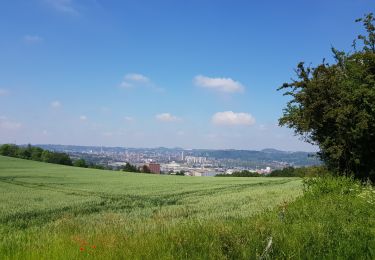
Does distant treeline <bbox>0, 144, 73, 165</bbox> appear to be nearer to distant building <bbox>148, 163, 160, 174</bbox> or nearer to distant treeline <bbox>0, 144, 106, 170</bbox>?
distant treeline <bbox>0, 144, 106, 170</bbox>

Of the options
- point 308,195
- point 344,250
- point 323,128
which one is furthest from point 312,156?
point 344,250

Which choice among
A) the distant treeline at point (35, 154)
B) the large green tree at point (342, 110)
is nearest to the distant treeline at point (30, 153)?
the distant treeline at point (35, 154)

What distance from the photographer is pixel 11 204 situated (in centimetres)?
1822

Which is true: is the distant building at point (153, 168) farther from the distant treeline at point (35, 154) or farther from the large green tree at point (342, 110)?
the large green tree at point (342, 110)

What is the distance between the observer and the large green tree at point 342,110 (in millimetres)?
25828

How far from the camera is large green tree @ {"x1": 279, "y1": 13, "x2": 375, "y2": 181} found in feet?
84.7

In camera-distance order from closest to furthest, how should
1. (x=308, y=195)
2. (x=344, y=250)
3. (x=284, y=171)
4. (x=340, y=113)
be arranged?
(x=344, y=250) → (x=308, y=195) → (x=340, y=113) → (x=284, y=171)

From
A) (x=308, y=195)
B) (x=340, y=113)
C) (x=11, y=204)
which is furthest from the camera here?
(x=340, y=113)

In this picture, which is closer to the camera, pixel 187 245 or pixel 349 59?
pixel 187 245

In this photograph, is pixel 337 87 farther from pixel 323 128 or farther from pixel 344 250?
pixel 344 250

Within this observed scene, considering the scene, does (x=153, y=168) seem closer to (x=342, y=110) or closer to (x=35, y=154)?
(x=35, y=154)

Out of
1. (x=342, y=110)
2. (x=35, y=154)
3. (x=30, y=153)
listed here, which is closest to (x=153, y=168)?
(x=35, y=154)

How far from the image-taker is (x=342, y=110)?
2589cm

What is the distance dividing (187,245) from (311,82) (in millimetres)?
23479
